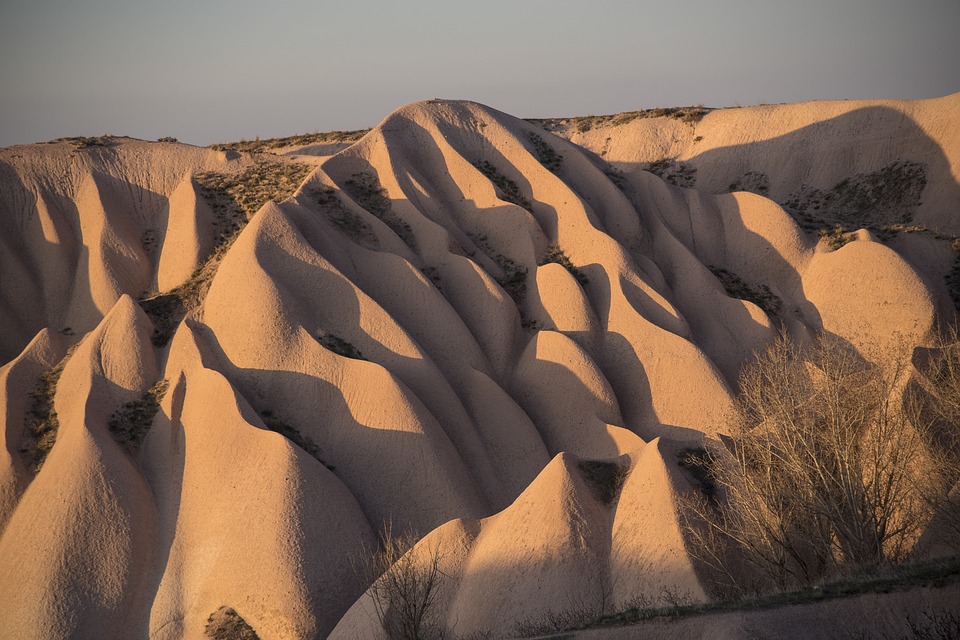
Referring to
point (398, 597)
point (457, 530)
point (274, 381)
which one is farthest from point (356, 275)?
point (398, 597)

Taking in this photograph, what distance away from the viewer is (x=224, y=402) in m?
34.0

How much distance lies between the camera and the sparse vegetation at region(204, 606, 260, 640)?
95.0 feet

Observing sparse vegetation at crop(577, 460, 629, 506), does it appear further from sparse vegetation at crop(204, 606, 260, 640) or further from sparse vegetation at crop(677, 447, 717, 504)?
sparse vegetation at crop(204, 606, 260, 640)

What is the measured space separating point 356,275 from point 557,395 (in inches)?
402

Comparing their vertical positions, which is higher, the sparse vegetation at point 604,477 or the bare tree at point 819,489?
the bare tree at point 819,489

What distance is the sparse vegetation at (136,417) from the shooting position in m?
34.6

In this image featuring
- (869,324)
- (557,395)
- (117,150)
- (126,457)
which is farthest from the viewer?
(117,150)

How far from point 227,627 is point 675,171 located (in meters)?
44.2

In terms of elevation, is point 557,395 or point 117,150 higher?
point 117,150

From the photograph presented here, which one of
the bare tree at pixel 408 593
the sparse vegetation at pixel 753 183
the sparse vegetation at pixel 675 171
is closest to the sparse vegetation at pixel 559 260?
the sparse vegetation at pixel 675 171

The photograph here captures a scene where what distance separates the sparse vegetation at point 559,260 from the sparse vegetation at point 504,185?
322 centimetres

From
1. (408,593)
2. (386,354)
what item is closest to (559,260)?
(386,354)

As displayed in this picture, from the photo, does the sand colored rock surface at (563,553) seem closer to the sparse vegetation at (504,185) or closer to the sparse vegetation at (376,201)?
the sparse vegetation at (376,201)

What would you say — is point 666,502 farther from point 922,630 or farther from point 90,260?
point 90,260
